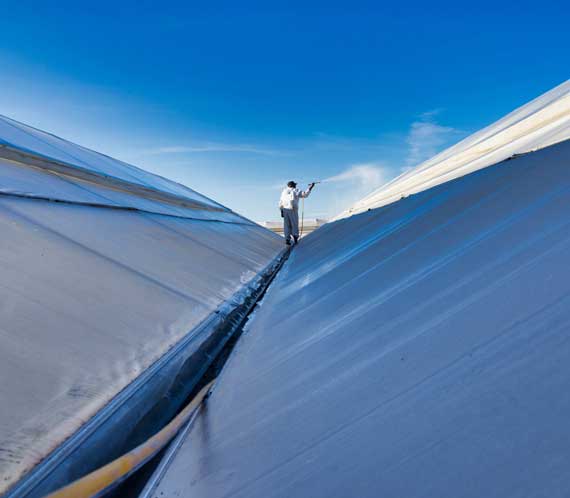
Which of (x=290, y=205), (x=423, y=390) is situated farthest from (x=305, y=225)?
(x=423, y=390)

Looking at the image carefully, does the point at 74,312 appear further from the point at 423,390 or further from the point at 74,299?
the point at 423,390

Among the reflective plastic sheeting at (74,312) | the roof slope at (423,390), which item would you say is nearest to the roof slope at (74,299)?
the reflective plastic sheeting at (74,312)

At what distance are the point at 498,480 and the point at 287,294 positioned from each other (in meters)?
2.45

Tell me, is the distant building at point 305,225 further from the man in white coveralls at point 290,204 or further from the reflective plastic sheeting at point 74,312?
the reflective plastic sheeting at point 74,312

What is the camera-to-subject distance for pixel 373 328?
4.65 feet

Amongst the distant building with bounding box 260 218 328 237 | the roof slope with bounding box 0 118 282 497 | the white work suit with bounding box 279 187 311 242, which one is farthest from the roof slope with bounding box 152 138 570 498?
the distant building with bounding box 260 218 328 237

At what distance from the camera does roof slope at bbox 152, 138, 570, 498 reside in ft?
2.16

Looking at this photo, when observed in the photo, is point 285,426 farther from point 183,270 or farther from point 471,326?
point 183,270

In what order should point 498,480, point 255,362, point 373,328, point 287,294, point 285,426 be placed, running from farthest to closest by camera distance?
point 287,294 < point 255,362 < point 373,328 < point 285,426 < point 498,480

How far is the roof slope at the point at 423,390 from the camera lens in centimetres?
66

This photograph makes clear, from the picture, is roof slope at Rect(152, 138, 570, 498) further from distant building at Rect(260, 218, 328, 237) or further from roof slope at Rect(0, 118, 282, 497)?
distant building at Rect(260, 218, 328, 237)

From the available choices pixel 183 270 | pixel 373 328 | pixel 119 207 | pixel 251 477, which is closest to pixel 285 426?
pixel 251 477

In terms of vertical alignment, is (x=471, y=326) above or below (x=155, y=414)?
above

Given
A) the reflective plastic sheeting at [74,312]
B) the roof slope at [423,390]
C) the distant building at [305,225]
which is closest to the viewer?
the roof slope at [423,390]
